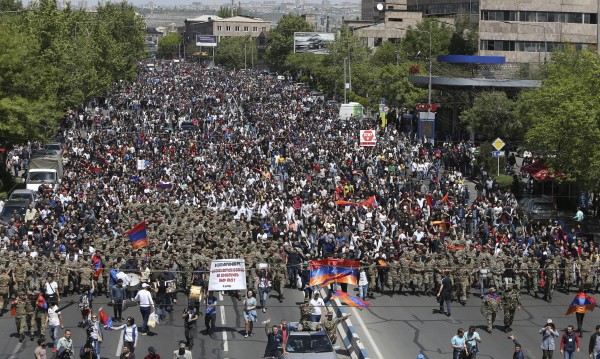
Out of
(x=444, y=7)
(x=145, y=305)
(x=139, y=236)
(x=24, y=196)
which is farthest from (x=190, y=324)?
(x=444, y=7)

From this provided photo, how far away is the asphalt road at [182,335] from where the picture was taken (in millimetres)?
24141

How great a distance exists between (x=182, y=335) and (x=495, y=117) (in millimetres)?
37293

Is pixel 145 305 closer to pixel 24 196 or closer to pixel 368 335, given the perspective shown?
pixel 368 335

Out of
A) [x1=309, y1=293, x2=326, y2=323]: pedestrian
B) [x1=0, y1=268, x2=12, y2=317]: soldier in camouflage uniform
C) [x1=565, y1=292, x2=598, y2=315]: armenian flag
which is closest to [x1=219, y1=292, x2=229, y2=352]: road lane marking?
[x1=309, y1=293, x2=326, y2=323]: pedestrian

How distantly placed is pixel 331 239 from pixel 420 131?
A: 27.9 metres

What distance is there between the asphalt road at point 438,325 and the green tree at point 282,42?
125 meters

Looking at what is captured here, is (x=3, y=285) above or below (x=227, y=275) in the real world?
below

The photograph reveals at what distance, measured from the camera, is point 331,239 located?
1326 inches

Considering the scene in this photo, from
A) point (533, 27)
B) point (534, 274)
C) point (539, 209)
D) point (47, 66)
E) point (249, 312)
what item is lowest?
point (539, 209)

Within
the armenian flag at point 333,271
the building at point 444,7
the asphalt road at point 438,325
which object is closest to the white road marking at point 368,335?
the asphalt road at point 438,325

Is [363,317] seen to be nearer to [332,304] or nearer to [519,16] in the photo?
[332,304]

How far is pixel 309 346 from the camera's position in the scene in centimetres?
2212

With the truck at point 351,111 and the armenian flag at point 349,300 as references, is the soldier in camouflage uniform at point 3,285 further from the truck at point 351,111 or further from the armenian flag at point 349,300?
the truck at point 351,111

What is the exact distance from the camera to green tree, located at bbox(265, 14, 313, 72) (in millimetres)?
155125
